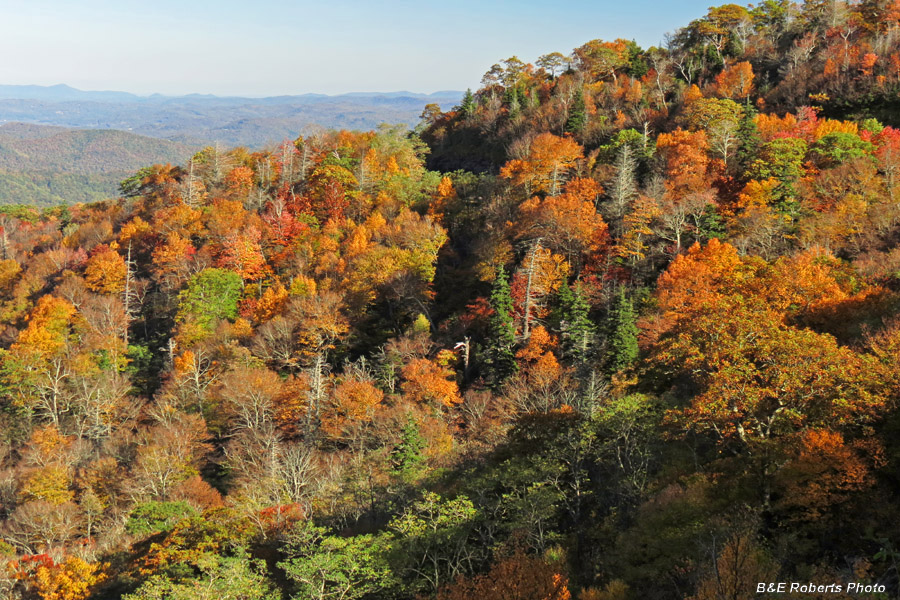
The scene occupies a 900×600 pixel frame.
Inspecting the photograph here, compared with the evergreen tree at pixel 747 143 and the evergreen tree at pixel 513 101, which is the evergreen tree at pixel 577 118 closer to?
the evergreen tree at pixel 513 101

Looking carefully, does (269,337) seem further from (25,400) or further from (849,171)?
(849,171)

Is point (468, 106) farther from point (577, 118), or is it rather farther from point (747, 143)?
point (747, 143)

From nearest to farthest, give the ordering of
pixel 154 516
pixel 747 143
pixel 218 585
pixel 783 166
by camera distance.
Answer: pixel 218 585 < pixel 154 516 < pixel 783 166 < pixel 747 143

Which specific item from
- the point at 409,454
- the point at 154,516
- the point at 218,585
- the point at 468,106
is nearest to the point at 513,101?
the point at 468,106

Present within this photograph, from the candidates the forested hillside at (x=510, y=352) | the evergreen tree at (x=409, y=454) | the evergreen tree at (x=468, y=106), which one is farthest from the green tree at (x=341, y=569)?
the evergreen tree at (x=468, y=106)

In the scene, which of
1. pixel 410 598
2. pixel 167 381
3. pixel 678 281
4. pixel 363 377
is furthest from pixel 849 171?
→ pixel 167 381

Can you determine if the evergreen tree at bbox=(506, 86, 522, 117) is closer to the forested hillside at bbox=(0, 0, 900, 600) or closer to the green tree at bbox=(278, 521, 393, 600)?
the forested hillside at bbox=(0, 0, 900, 600)
